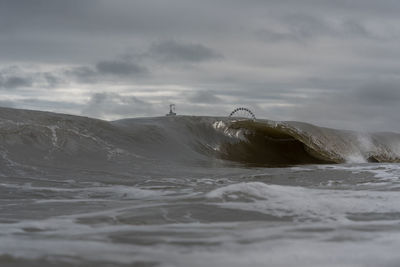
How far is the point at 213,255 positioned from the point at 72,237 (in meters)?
0.79

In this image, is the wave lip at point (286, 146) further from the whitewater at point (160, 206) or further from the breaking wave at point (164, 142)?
the whitewater at point (160, 206)

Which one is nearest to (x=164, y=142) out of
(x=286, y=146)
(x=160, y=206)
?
(x=286, y=146)

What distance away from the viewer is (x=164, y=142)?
9.34 m

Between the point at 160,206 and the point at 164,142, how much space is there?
5646 mm

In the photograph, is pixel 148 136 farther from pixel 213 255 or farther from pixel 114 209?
pixel 213 255

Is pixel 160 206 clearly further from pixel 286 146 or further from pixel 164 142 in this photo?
pixel 286 146

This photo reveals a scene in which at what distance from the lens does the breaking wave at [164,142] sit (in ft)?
23.3

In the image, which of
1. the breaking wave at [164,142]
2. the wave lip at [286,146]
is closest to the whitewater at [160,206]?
the breaking wave at [164,142]

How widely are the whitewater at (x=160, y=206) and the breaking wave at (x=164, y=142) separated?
0.04 m

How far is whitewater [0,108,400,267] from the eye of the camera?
2.37m

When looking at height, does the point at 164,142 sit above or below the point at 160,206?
above

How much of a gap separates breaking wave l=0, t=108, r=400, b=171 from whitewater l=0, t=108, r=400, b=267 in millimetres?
35

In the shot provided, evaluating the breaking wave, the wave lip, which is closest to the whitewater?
the breaking wave

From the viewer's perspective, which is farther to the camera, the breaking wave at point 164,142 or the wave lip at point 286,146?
the wave lip at point 286,146
